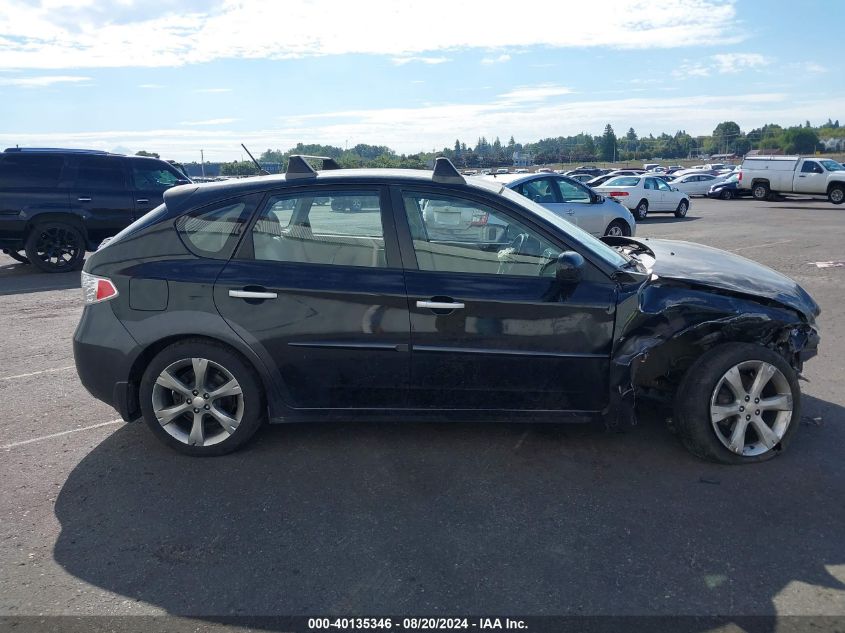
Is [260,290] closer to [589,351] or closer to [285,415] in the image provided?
[285,415]

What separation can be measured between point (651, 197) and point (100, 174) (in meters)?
18.7

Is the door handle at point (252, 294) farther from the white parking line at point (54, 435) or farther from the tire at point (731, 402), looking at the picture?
the tire at point (731, 402)

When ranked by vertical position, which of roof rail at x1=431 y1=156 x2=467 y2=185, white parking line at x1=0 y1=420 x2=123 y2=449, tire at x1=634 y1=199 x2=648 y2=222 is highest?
roof rail at x1=431 y1=156 x2=467 y2=185

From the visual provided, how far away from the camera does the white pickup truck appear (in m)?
29.0

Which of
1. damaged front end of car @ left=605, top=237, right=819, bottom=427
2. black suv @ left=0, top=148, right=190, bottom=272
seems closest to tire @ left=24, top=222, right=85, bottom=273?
black suv @ left=0, top=148, right=190, bottom=272

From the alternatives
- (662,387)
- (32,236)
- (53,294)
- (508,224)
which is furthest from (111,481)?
(32,236)

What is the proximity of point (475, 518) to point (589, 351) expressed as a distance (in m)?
1.23

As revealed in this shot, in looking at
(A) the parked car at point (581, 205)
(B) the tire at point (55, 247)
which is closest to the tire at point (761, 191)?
(A) the parked car at point (581, 205)

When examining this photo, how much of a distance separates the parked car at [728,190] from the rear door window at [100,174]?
28743 mm

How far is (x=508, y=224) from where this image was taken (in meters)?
4.36

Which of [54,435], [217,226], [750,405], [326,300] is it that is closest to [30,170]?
[54,435]

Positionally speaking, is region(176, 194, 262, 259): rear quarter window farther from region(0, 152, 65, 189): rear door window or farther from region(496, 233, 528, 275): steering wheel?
region(0, 152, 65, 189): rear door window

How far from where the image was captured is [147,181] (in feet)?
42.6

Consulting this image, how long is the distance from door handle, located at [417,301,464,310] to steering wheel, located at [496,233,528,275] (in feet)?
1.20
